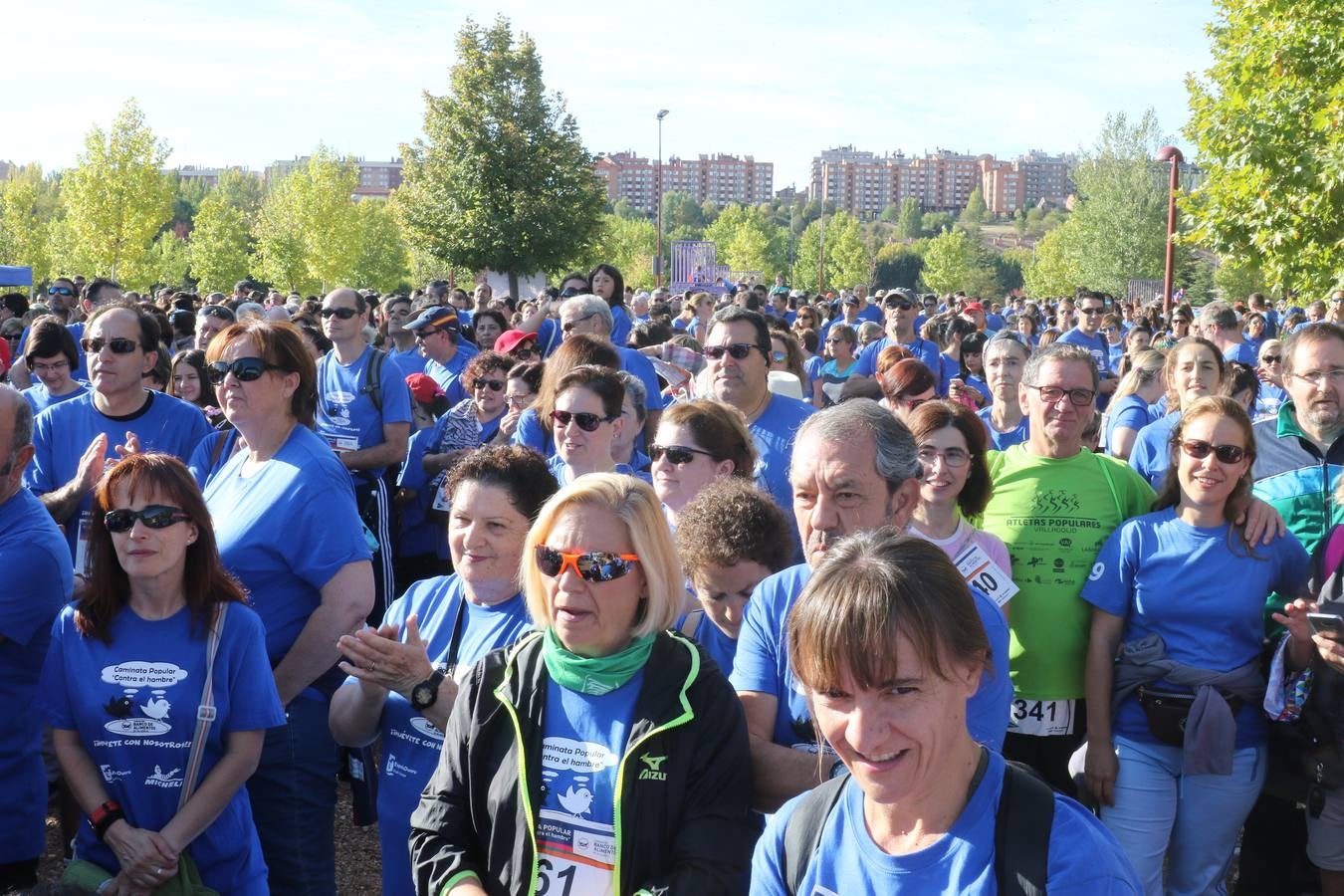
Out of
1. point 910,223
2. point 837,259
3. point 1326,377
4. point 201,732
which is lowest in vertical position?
point 201,732

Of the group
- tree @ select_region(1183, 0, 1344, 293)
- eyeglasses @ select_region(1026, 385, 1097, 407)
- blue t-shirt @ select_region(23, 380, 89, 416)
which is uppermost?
tree @ select_region(1183, 0, 1344, 293)

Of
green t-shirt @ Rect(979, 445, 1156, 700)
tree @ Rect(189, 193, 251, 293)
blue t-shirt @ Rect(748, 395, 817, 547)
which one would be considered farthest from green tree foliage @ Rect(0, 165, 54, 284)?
green t-shirt @ Rect(979, 445, 1156, 700)

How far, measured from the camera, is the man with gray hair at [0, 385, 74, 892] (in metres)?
3.70

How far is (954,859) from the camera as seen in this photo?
1.75 m

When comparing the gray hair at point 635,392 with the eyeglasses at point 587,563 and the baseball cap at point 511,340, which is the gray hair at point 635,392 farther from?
the eyeglasses at point 587,563

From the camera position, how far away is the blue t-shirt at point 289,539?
12.2ft

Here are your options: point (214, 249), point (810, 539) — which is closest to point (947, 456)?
point (810, 539)

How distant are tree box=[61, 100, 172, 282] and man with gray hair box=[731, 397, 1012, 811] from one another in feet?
129

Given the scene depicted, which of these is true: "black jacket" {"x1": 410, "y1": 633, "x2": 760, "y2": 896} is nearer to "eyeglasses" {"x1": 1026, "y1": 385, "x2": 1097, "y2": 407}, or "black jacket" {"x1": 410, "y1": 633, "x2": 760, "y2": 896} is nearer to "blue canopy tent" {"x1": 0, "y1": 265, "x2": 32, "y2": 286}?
"eyeglasses" {"x1": 1026, "y1": 385, "x2": 1097, "y2": 407}

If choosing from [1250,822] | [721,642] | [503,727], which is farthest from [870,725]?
[1250,822]

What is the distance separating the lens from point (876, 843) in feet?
6.03

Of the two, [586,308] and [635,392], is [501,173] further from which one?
[635,392]

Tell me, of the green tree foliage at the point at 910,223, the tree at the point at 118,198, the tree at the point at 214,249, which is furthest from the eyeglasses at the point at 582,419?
the green tree foliage at the point at 910,223

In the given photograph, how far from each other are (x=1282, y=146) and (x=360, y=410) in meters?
10.7
